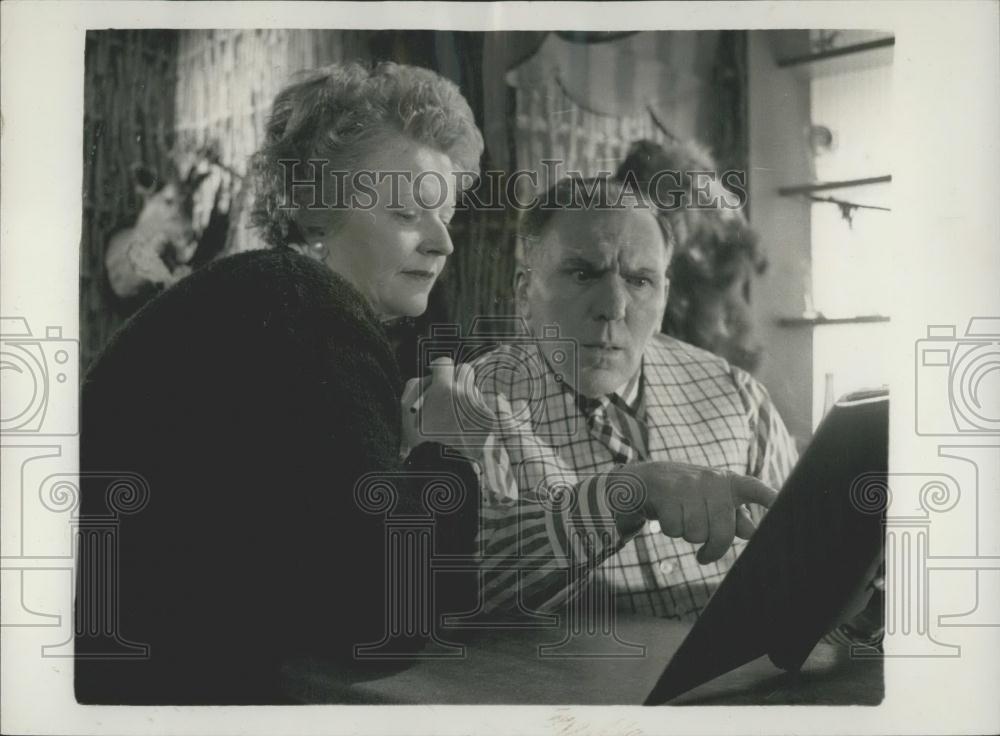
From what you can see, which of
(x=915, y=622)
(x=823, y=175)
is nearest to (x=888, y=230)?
(x=823, y=175)

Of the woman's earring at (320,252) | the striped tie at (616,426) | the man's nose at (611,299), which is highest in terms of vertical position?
the woman's earring at (320,252)

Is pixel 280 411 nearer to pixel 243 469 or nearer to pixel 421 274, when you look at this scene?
pixel 243 469

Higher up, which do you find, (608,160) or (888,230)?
(608,160)

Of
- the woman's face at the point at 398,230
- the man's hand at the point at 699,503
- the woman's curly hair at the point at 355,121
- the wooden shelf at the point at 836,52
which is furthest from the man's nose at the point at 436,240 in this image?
the wooden shelf at the point at 836,52

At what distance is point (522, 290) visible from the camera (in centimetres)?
122

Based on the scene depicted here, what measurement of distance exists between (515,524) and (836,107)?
2.62 ft

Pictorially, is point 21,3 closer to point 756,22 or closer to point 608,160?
point 608,160

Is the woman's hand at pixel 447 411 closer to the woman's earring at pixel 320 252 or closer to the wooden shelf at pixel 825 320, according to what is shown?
the woman's earring at pixel 320 252

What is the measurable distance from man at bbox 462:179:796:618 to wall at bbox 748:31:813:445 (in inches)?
1.7

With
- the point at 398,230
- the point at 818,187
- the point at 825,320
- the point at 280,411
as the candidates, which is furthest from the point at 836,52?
the point at 280,411

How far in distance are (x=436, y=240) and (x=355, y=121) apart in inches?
8.5

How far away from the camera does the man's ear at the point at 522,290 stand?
1.22 m

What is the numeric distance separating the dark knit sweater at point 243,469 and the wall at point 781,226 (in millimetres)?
500

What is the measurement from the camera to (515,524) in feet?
3.97
